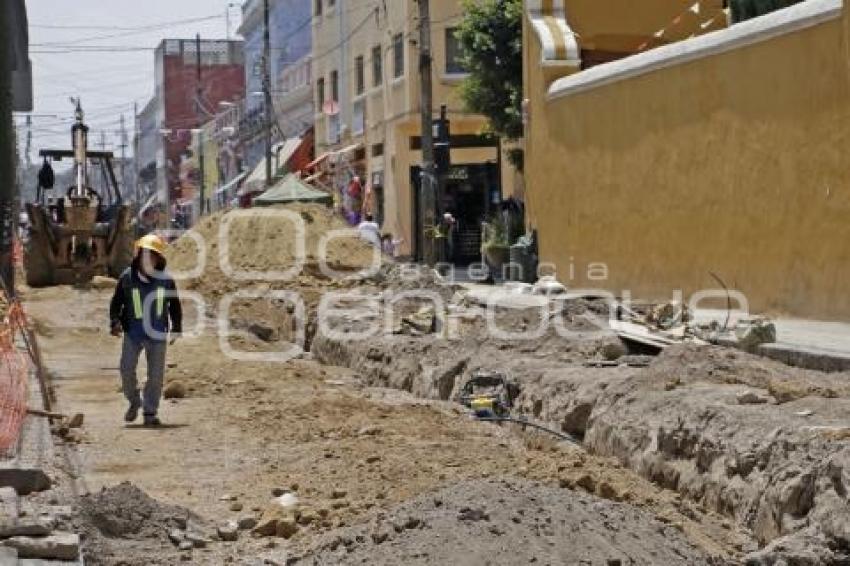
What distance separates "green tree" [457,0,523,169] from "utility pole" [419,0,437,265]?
A: 3113mm

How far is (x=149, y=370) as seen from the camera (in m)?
13.2

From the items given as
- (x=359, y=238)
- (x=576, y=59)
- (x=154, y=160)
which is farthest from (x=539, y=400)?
(x=154, y=160)

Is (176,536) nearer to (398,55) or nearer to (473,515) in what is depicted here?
(473,515)

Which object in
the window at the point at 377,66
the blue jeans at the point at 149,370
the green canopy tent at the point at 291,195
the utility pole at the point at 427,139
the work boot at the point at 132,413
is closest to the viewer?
the blue jeans at the point at 149,370

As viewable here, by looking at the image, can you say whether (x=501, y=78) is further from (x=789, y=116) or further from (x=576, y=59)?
(x=789, y=116)

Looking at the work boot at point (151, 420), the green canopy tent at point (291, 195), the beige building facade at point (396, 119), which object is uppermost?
the beige building facade at point (396, 119)

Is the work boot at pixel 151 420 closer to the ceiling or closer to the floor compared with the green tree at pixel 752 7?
closer to the floor

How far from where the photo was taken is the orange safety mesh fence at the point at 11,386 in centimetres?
1057

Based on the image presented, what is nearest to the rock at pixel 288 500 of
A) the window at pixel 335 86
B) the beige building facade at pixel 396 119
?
the beige building facade at pixel 396 119

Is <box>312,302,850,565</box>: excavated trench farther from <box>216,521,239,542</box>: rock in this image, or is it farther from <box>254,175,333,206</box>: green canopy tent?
<box>254,175,333,206</box>: green canopy tent

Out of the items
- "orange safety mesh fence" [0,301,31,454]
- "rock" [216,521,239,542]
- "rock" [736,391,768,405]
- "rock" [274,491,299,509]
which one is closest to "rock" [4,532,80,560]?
"rock" [216,521,239,542]

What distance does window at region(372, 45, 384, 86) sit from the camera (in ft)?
145

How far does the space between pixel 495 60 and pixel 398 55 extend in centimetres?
1110

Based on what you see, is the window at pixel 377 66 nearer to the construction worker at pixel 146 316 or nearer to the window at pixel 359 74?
the window at pixel 359 74
